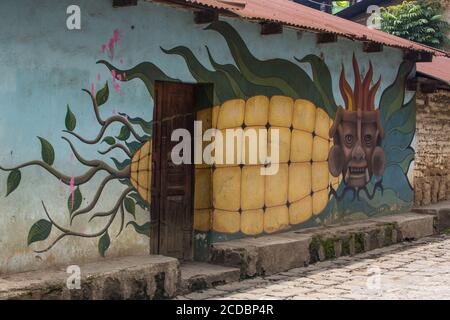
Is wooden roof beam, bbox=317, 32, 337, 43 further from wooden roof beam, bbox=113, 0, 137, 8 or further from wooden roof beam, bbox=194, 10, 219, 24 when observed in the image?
wooden roof beam, bbox=113, 0, 137, 8

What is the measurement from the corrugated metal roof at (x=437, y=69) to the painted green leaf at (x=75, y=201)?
24.1 feet

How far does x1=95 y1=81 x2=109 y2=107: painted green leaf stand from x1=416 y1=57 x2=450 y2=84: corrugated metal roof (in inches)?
272

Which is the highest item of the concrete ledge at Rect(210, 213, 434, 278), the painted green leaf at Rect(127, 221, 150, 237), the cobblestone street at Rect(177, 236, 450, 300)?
the painted green leaf at Rect(127, 221, 150, 237)

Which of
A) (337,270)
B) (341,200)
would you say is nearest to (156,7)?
(337,270)

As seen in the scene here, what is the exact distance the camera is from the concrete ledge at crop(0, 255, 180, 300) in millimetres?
5727

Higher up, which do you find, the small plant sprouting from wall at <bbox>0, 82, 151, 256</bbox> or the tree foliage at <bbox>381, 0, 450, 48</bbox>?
the tree foliage at <bbox>381, 0, 450, 48</bbox>

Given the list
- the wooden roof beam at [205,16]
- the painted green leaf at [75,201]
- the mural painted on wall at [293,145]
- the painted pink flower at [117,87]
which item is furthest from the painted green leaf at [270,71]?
the painted green leaf at [75,201]

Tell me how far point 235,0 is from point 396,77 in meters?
4.41

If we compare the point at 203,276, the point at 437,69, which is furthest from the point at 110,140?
the point at 437,69

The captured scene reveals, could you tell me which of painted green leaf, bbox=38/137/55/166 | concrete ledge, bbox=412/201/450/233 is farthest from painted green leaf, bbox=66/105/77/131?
concrete ledge, bbox=412/201/450/233

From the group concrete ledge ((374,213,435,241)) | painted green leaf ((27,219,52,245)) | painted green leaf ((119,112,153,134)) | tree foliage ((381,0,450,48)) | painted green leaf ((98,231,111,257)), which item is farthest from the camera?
tree foliage ((381,0,450,48))

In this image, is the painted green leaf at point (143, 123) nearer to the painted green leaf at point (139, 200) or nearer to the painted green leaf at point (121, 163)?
the painted green leaf at point (121, 163)

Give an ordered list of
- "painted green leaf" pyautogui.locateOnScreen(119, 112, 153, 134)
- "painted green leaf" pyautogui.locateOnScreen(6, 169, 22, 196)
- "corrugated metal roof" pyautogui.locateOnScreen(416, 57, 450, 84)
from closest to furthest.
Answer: "painted green leaf" pyautogui.locateOnScreen(6, 169, 22, 196)
"painted green leaf" pyautogui.locateOnScreen(119, 112, 153, 134)
"corrugated metal roof" pyautogui.locateOnScreen(416, 57, 450, 84)
